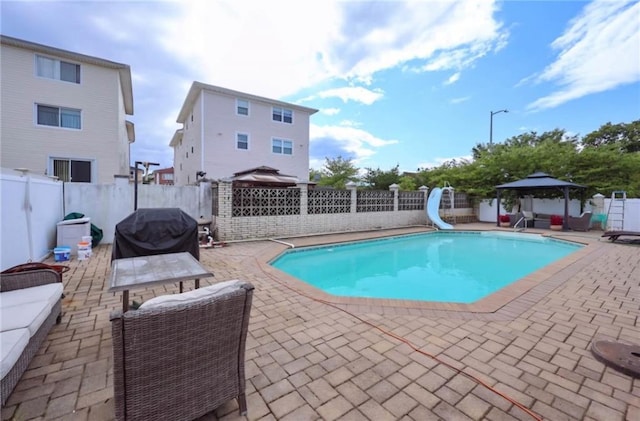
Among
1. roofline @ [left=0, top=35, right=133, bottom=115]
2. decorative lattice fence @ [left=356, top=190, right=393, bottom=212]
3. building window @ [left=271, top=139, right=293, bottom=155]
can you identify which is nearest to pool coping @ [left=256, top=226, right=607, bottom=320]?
decorative lattice fence @ [left=356, top=190, right=393, bottom=212]

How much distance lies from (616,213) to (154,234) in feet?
52.3

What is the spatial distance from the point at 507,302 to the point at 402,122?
51.6ft

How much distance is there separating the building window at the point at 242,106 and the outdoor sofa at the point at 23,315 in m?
14.1

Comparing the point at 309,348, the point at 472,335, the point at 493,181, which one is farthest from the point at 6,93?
the point at 493,181

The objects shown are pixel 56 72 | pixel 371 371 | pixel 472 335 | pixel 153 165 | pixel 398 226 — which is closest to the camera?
pixel 371 371

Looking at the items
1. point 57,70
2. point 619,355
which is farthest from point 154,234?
point 57,70

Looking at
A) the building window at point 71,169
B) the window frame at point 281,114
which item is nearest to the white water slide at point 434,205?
the window frame at point 281,114

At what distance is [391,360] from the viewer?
7.68 ft

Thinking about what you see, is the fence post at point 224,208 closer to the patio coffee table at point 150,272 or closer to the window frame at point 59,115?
the patio coffee table at point 150,272

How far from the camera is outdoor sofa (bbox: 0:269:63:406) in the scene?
5.58 ft

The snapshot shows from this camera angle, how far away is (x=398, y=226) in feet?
42.0

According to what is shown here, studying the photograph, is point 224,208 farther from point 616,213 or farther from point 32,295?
point 616,213

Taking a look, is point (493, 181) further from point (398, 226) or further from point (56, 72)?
point (56, 72)

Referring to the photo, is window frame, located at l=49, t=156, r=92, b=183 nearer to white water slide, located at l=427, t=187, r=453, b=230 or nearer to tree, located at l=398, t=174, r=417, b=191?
white water slide, located at l=427, t=187, r=453, b=230
